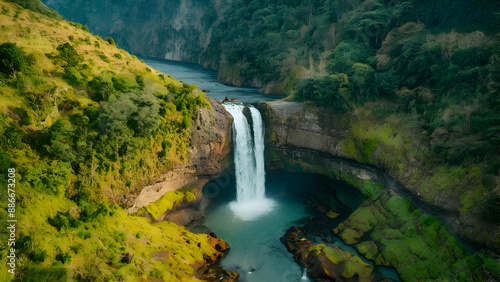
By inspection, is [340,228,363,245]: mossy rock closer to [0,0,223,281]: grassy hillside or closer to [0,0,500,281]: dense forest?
[0,0,500,281]: dense forest

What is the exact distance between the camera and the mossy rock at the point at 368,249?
25.1 m

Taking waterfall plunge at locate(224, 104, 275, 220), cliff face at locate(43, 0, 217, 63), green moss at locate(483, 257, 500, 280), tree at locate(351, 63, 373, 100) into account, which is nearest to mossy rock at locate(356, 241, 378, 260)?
green moss at locate(483, 257, 500, 280)

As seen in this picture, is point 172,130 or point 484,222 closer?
point 484,222

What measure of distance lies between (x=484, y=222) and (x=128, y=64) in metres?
31.4

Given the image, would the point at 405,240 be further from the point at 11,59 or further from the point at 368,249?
the point at 11,59

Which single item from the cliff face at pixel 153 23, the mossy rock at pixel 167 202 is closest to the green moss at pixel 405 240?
the mossy rock at pixel 167 202

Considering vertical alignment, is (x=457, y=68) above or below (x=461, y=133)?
above

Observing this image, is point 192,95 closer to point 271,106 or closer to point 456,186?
point 271,106

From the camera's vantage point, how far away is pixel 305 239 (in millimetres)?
27062

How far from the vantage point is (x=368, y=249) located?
25703 millimetres

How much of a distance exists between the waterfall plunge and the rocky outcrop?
4.42 feet

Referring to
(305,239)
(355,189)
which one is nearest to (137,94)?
(305,239)

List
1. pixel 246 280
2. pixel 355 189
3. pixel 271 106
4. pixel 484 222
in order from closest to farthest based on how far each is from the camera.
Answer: pixel 484 222
pixel 246 280
pixel 355 189
pixel 271 106

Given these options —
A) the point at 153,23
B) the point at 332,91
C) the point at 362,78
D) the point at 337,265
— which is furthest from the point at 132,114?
the point at 153,23
